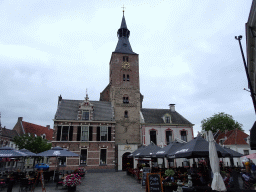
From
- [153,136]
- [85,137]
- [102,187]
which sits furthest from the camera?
[153,136]

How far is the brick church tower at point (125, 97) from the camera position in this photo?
94.9ft

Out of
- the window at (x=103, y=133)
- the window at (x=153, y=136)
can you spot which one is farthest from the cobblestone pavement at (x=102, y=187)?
the window at (x=153, y=136)

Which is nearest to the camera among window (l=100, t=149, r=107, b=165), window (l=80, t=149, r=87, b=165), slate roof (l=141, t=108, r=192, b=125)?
window (l=80, t=149, r=87, b=165)

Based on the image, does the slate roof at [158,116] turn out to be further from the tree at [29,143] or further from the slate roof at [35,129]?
the slate roof at [35,129]

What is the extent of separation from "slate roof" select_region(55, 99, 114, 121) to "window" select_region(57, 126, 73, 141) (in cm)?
150

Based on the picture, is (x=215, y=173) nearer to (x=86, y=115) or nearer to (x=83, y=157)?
(x=83, y=157)

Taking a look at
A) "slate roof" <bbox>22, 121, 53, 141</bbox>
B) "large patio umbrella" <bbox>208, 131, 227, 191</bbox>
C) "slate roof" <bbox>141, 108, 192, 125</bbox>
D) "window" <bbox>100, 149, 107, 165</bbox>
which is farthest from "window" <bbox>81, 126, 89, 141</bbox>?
"slate roof" <bbox>22, 121, 53, 141</bbox>

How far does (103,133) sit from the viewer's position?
27141 mm

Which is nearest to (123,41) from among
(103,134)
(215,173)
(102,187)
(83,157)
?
(103,134)

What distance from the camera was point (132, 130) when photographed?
29.7 meters

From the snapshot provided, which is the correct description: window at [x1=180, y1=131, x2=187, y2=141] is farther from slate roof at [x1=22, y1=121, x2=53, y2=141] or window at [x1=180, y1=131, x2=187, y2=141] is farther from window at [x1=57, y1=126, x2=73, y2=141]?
slate roof at [x1=22, y1=121, x2=53, y2=141]

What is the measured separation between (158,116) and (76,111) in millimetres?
14324

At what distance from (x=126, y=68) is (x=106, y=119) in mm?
10869

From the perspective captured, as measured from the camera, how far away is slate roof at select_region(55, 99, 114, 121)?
27.2 metres
